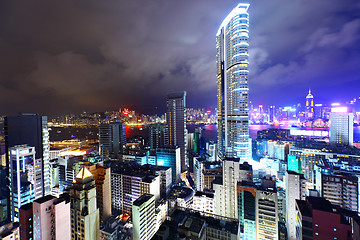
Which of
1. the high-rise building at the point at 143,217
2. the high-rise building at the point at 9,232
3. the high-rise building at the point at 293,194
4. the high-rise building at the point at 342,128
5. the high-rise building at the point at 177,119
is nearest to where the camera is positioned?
the high-rise building at the point at 9,232

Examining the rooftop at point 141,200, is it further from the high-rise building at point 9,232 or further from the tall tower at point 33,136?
the tall tower at point 33,136

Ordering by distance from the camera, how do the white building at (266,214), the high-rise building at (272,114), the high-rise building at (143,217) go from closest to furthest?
the high-rise building at (143,217)
the white building at (266,214)
the high-rise building at (272,114)

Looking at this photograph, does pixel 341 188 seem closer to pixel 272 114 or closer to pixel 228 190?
pixel 228 190

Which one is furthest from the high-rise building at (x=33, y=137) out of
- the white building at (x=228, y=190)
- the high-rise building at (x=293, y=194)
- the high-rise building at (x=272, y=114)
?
the high-rise building at (x=272, y=114)

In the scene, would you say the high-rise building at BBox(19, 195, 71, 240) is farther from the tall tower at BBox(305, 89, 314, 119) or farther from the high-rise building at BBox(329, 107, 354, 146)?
the tall tower at BBox(305, 89, 314, 119)

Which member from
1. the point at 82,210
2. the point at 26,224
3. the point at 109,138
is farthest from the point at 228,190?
the point at 109,138

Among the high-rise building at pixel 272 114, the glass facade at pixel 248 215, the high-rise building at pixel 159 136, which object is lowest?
the glass facade at pixel 248 215

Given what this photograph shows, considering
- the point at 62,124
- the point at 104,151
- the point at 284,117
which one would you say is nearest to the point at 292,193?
the point at 104,151
